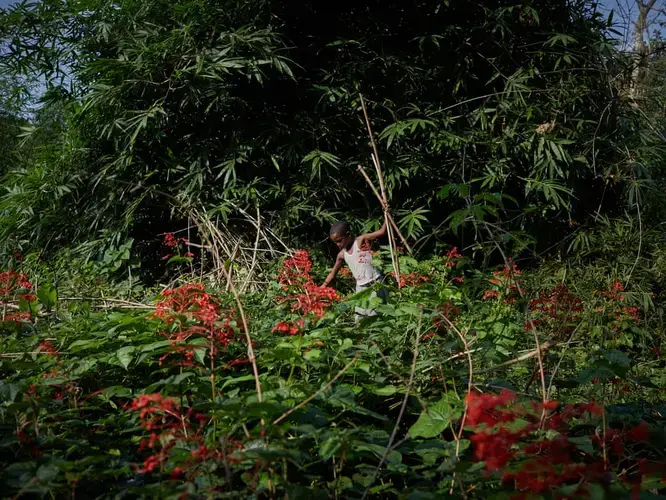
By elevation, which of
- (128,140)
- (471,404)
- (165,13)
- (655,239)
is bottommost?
(655,239)

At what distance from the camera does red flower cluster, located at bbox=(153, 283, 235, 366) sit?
63.1 inches

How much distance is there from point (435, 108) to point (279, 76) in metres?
1.32

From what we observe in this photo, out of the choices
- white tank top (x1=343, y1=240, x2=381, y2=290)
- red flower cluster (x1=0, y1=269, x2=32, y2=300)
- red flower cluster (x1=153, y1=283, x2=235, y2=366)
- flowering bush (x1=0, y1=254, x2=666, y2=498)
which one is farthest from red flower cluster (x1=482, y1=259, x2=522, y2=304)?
red flower cluster (x1=0, y1=269, x2=32, y2=300)

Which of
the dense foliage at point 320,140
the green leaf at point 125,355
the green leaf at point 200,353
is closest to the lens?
the green leaf at point 200,353

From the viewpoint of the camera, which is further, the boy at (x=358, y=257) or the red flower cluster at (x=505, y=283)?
the boy at (x=358, y=257)

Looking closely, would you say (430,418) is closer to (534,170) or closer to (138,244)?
(534,170)

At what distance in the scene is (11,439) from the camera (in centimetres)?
140

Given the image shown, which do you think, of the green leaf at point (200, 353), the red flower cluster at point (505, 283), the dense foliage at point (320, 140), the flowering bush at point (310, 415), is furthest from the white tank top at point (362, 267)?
the green leaf at point (200, 353)

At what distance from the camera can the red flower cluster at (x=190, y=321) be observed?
1.60m

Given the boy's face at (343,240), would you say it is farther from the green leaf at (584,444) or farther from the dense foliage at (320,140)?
the green leaf at (584,444)

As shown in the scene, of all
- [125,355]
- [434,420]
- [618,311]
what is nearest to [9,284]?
[125,355]

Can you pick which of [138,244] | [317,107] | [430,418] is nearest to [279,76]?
[317,107]

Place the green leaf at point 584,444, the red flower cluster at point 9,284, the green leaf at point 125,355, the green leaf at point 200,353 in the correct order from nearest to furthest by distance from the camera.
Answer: the green leaf at point 584,444, the green leaf at point 200,353, the green leaf at point 125,355, the red flower cluster at point 9,284

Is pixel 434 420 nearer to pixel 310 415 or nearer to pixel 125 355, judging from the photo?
pixel 310 415
